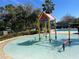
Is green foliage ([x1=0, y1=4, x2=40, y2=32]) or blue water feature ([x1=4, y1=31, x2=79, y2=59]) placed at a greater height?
green foliage ([x1=0, y1=4, x2=40, y2=32])

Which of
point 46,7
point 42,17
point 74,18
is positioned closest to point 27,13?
point 42,17

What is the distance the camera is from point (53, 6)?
51.1 m

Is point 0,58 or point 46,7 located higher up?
point 46,7

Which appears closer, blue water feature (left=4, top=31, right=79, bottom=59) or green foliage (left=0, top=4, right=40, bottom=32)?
blue water feature (left=4, top=31, right=79, bottom=59)

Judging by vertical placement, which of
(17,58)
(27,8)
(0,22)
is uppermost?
(27,8)

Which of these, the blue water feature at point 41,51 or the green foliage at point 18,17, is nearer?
the blue water feature at point 41,51

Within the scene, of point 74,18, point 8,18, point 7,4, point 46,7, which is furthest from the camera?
point 74,18

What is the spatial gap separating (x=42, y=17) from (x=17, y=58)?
975 centimetres

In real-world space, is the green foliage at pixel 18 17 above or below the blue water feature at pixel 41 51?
above

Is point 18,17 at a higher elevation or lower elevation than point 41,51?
higher

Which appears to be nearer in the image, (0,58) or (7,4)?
(0,58)

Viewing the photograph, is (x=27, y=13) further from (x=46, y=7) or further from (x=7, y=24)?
(x=46, y=7)

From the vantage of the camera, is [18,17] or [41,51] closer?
[41,51]

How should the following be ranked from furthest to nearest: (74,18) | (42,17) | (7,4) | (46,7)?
(74,18) < (46,7) < (7,4) < (42,17)
